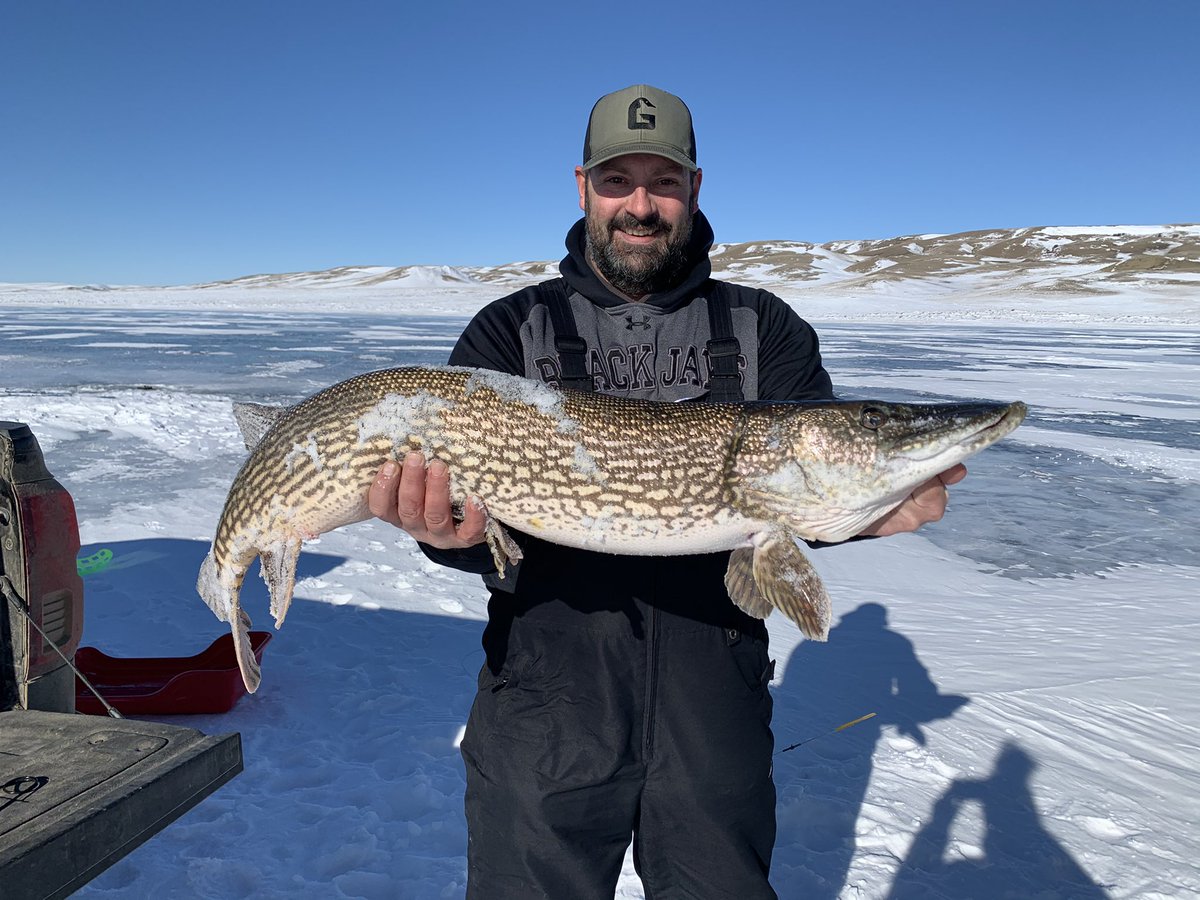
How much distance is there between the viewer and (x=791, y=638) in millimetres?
4285

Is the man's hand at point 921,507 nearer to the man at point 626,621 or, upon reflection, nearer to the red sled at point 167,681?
the man at point 626,621

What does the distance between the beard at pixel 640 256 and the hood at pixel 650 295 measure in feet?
0.11

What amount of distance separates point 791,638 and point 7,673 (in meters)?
3.49

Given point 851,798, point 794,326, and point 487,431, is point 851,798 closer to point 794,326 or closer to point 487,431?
point 794,326

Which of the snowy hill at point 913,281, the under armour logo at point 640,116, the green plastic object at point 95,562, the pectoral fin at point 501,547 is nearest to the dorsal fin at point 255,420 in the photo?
the pectoral fin at point 501,547

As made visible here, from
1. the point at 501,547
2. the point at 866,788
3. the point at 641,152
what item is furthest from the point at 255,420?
the point at 866,788

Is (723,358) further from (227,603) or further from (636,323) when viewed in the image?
(227,603)

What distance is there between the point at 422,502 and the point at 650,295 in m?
0.95

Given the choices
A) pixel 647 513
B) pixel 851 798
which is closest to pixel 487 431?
pixel 647 513

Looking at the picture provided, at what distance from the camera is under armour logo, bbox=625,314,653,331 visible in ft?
7.80

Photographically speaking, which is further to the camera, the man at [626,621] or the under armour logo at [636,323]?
the under armour logo at [636,323]

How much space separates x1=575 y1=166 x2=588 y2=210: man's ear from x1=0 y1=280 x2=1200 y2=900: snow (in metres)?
2.23

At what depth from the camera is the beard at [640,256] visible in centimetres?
239

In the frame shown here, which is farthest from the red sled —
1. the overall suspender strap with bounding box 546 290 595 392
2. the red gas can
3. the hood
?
the hood
